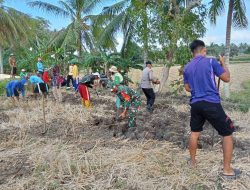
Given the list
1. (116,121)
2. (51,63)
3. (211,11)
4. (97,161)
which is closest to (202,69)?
(97,161)

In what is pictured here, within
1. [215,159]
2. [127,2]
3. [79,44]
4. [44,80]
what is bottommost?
[215,159]

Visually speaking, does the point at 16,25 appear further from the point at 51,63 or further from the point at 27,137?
the point at 27,137

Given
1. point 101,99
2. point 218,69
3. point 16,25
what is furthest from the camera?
Answer: point 16,25

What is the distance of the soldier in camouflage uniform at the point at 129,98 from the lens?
718cm

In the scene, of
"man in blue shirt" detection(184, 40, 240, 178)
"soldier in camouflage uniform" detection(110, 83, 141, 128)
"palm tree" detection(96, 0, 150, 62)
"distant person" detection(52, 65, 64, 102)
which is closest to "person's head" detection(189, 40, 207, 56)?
"man in blue shirt" detection(184, 40, 240, 178)

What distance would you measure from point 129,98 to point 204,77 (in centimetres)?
288

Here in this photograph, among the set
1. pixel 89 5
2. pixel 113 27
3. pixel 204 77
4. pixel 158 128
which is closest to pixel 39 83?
pixel 158 128

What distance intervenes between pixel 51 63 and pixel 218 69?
569cm

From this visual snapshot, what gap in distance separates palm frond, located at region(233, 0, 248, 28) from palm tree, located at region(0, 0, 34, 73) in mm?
8903

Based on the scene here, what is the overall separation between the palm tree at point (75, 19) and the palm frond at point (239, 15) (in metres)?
8.33

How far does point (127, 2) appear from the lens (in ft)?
58.2

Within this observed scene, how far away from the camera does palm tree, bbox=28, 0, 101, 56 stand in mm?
20781

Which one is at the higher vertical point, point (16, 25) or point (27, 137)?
point (16, 25)

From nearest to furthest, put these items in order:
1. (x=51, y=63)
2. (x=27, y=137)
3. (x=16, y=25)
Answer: (x=27, y=137) → (x=51, y=63) → (x=16, y=25)
